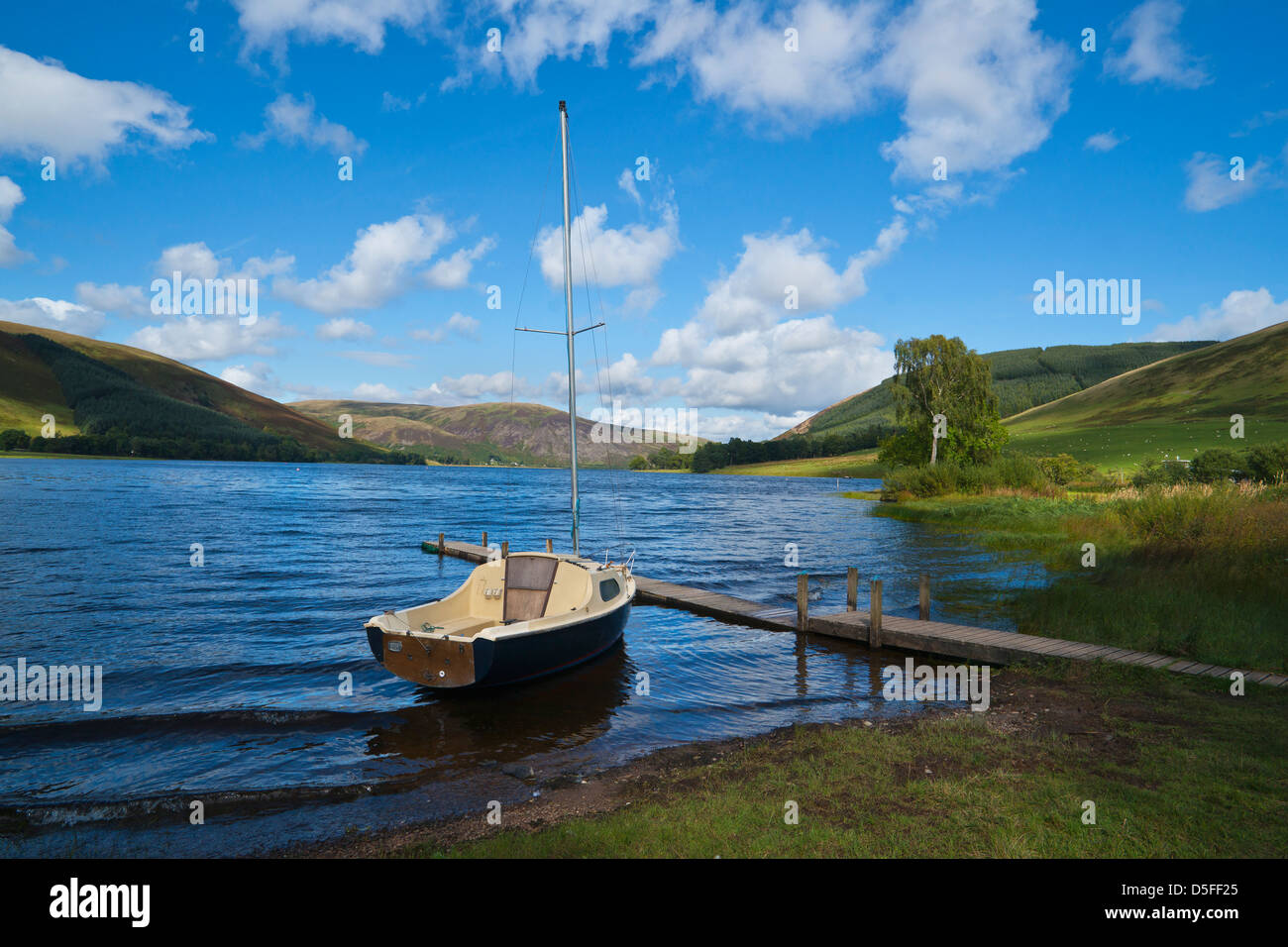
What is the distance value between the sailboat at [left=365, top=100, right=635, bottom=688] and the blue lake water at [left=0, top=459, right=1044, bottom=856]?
898 mm

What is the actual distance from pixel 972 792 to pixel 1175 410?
14764 cm

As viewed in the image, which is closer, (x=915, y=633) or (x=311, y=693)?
(x=311, y=693)

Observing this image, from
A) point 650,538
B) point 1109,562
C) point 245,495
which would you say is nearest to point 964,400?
point 650,538

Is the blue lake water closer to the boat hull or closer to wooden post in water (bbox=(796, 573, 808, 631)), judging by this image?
wooden post in water (bbox=(796, 573, 808, 631))

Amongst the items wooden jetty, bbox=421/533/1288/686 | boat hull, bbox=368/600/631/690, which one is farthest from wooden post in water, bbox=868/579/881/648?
boat hull, bbox=368/600/631/690

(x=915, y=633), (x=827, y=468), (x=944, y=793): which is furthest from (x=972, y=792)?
(x=827, y=468)

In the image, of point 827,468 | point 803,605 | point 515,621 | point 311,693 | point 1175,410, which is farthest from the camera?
point 827,468

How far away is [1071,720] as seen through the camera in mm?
10492

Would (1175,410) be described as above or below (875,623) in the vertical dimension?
above

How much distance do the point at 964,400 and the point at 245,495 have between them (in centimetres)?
7521

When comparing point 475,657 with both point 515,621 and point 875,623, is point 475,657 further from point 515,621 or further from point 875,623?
point 875,623

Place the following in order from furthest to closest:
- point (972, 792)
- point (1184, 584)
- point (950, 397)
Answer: point (950, 397)
point (1184, 584)
point (972, 792)

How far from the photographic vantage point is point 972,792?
7.47 m
